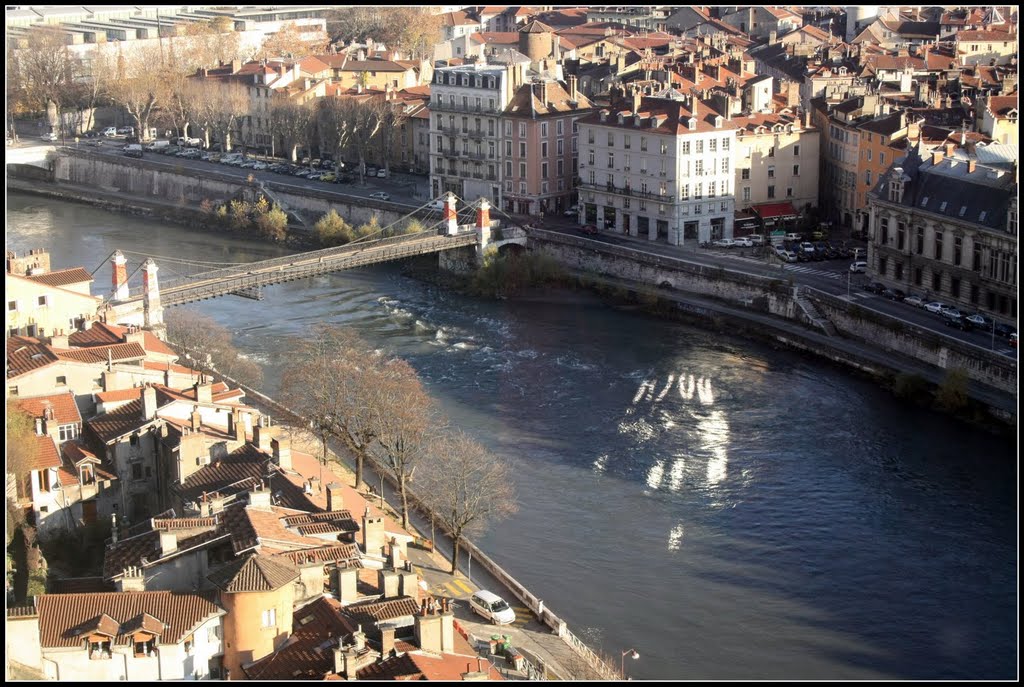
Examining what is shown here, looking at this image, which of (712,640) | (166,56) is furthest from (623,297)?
(166,56)

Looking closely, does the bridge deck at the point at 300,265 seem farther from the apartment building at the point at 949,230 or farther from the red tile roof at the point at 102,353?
the apartment building at the point at 949,230

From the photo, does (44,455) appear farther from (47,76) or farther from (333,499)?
(47,76)

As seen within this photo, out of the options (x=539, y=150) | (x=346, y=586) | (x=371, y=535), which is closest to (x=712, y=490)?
(x=371, y=535)

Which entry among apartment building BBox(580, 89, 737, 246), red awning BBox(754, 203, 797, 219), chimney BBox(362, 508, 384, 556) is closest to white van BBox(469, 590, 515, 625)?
chimney BBox(362, 508, 384, 556)

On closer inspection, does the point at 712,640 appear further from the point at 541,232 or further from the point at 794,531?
the point at 541,232

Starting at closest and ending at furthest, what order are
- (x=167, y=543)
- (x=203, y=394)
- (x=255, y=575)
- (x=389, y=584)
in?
(x=255, y=575) → (x=389, y=584) → (x=167, y=543) → (x=203, y=394)

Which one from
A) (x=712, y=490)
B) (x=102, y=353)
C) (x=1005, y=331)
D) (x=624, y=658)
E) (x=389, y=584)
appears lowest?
(x=624, y=658)

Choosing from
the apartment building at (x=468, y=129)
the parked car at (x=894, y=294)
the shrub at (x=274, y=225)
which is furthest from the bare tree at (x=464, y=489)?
the shrub at (x=274, y=225)
